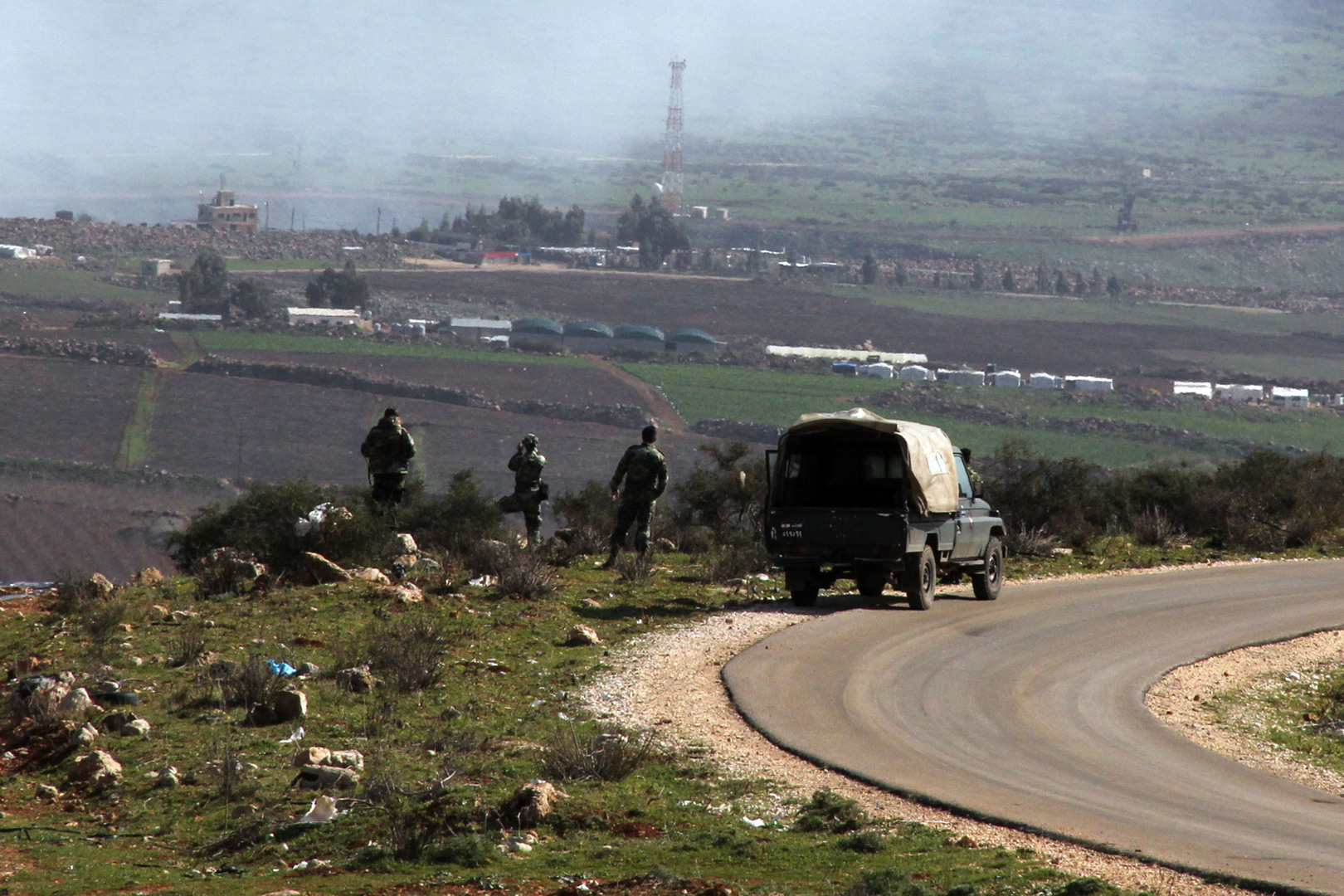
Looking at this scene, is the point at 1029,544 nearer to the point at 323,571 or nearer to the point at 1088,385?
the point at 323,571

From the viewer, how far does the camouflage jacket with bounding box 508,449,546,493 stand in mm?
21672

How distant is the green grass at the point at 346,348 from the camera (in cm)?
11988

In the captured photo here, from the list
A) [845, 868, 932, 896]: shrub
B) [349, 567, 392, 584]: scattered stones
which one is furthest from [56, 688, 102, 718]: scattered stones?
[845, 868, 932, 896]: shrub

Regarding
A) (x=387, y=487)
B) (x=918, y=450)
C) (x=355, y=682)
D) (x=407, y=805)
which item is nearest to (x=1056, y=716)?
(x=918, y=450)

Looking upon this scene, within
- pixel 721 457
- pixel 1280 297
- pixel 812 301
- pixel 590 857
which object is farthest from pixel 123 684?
pixel 1280 297

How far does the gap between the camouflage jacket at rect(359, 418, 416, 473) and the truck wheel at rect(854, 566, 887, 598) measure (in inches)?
255

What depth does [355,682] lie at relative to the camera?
1388cm

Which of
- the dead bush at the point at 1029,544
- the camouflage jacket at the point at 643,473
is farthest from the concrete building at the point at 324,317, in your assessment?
the camouflage jacket at the point at 643,473

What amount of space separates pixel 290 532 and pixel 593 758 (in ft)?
33.1

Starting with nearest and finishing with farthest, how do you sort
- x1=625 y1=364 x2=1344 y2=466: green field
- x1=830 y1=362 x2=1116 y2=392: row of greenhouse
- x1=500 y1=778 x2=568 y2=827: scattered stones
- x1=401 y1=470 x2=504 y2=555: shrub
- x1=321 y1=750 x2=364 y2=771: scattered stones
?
x1=500 y1=778 x2=568 y2=827: scattered stones → x1=321 y1=750 x2=364 y2=771: scattered stones → x1=401 y1=470 x2=504 y2=555: shrub → x1=625 y1=364 x2=1344 y2=466: green field → x1=830 y1=362 x2=1116 y2=392: row of greenhouse

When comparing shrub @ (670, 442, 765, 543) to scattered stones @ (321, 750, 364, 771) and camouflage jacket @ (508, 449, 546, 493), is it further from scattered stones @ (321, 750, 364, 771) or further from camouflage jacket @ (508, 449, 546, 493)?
scattered stones @ (321, 750, 364, 771)

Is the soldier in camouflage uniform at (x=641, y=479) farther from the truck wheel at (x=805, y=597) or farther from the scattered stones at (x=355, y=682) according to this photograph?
the scattered stones at (x=355, y=682)

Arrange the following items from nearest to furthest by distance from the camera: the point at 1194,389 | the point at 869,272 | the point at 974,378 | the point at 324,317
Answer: the point at 1194,389 → the point at 974,378 → the point at 324,317 → the point at 869,272

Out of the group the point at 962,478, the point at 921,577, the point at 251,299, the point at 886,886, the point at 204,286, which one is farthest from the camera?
the point at 204,286
